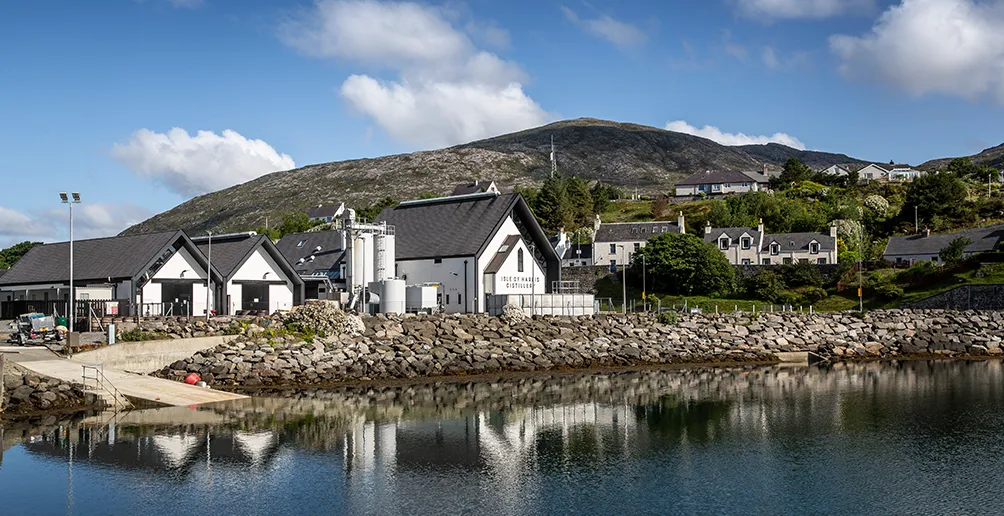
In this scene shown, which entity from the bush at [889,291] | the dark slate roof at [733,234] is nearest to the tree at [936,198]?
the dark slate roof at [733,234]

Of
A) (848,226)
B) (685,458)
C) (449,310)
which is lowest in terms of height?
(685,458)

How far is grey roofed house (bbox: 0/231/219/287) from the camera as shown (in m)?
46.3

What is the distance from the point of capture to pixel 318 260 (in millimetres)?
61969

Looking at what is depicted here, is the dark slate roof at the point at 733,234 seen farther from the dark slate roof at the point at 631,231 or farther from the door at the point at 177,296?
the door at the point at 177,296

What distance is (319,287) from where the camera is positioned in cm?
5862

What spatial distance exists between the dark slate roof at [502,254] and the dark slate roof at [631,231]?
43.0 meters

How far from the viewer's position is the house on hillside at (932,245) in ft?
266

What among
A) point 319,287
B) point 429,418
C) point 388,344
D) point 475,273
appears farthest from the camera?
point 319,287

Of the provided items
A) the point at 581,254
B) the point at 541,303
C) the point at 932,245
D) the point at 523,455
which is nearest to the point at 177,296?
the point at 541,303

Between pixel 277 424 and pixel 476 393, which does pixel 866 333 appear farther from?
pixel 277 424

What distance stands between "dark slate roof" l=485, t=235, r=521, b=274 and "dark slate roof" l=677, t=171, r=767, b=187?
323 ft

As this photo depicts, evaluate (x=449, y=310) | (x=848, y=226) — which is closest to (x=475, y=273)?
(x=449, y=310)

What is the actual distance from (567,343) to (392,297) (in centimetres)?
1060

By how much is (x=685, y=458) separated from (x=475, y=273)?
100.0 feet
